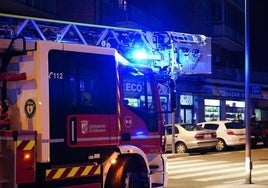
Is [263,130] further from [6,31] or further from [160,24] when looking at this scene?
[6,31]

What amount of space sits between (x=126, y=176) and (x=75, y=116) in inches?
67.4

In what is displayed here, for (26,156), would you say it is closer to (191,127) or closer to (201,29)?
(191,127)

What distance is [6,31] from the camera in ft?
34.1

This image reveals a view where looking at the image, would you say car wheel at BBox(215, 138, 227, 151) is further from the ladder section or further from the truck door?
the truck door

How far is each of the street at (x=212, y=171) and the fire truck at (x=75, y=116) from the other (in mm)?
4158

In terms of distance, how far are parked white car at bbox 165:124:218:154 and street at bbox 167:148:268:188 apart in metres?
1.39

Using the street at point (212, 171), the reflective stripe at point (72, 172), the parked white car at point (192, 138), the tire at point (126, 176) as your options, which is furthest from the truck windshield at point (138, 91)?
the parked white car at point (192, 138)

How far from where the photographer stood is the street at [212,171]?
14.5 meters

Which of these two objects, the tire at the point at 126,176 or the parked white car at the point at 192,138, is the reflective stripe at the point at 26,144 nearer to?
the tire at the point at 126,176

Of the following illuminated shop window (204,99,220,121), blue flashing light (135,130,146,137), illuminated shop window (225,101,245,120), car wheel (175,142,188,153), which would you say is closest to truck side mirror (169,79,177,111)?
blue flashing light (135,130,146,137)

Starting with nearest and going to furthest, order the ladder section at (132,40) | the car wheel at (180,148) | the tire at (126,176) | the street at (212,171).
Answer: the tire at (126,176) → the ladder section at (132,40) → the street at (212,171) → the car wheel at (180,148)

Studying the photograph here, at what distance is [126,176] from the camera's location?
31.5 feet

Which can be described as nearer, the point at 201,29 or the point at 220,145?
the point at 220,145

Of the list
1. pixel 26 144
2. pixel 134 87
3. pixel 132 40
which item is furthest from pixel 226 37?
pixel 26 144
